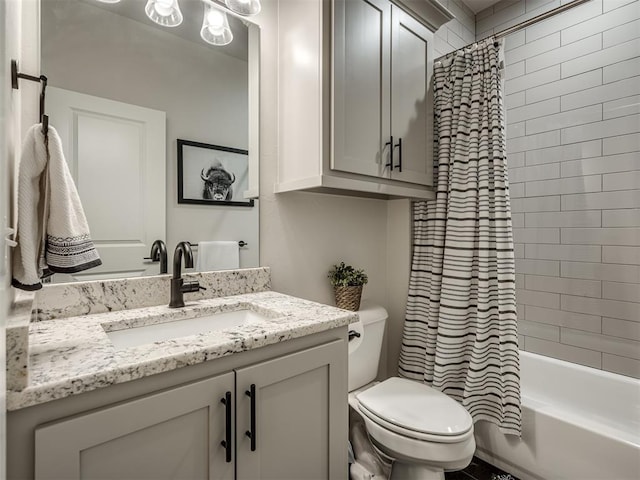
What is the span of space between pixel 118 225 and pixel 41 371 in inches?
23.7

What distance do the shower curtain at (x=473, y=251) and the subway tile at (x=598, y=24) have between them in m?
0.84

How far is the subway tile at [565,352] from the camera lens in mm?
1977

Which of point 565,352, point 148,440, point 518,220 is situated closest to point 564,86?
point 518,220

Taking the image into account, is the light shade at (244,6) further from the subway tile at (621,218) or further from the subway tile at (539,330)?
the subway tile at (539,330)

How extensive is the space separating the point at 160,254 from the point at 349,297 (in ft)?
2.93

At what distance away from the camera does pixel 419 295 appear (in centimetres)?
192

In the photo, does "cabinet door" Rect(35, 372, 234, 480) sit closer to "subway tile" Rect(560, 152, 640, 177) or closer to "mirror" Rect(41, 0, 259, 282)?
"mirror" Rect(41, 0, 259, 282)

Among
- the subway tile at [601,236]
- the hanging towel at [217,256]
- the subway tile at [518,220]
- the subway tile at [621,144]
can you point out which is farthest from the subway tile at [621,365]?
the hanging towel at [217,256]

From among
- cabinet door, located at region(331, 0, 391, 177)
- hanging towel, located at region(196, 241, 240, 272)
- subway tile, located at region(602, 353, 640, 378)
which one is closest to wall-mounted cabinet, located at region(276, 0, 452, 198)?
cabinet door, located at region(331, 0, 391, 177)

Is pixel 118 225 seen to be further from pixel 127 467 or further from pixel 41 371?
pixel 127 467

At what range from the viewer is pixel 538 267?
219 centimetres

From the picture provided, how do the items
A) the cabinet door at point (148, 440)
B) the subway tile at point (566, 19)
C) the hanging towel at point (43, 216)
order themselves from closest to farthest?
the cabinet door at point (148, 440) → the hanging towel at point (43, 216) → the subway tile at point (566, 19)

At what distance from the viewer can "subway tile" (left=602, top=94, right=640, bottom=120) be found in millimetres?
1851

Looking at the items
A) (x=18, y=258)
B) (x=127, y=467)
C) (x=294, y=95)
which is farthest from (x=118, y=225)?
(x=294, y=95)
